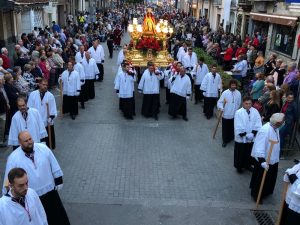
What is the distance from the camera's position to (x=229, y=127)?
992 cm

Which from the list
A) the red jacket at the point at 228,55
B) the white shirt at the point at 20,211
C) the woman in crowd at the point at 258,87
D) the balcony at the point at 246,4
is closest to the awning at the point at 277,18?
the balcony at the point at 246,4

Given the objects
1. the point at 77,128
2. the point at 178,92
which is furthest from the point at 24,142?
the point at 178,92

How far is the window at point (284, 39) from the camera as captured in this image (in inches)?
703

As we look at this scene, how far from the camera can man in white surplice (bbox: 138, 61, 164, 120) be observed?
38.8 ft

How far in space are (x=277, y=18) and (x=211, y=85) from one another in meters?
9.09

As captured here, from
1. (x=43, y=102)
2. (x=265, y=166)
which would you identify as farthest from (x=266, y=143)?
(x=43, y=102)

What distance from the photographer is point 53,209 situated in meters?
5.72

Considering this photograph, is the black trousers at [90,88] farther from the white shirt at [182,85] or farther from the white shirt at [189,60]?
the white shirt at [189,60]

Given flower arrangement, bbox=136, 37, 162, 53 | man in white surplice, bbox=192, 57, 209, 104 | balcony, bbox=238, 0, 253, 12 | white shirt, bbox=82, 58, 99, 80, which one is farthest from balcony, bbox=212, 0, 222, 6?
white shirt, bbox=82, 58, 99, 80

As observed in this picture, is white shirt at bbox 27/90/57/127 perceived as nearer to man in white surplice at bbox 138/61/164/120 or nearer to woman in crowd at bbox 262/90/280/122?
man in white surplice at bbox 138/61/164/120

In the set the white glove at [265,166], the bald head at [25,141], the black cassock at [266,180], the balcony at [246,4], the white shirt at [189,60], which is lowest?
the black cassock at [266,180]

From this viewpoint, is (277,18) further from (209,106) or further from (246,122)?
(246,122)

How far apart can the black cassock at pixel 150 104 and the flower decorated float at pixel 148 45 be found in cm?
206

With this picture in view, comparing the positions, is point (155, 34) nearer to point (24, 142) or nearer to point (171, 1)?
point (24, 142)
